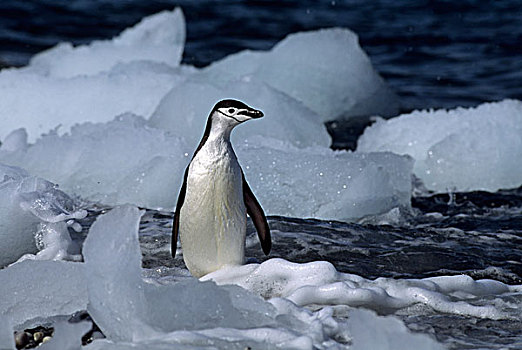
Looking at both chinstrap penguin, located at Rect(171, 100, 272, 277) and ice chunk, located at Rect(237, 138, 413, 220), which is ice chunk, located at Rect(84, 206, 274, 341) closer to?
chinstrap penguin, located at Rect(171, 100, 272, 277)

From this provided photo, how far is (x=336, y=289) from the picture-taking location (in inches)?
123

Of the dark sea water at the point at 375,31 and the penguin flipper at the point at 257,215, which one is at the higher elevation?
the penguin flipper at the point at 257,215

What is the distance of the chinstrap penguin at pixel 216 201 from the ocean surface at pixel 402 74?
23 cm

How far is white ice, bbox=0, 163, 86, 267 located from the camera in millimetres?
3895

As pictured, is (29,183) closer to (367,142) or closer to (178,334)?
(178,334)

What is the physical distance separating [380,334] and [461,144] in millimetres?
3577

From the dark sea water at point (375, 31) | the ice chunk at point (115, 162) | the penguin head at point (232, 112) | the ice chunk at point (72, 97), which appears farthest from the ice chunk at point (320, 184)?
the dark sea water at point (375, 31)

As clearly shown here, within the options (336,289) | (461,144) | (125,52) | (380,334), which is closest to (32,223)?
(336,289)

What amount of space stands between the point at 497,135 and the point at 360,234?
1791 millimetres

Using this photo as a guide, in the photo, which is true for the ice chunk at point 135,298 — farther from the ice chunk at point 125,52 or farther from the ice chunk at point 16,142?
the ice chunk at point 125,52

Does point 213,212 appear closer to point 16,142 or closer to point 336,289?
point 336,289

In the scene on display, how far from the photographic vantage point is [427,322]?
306cm

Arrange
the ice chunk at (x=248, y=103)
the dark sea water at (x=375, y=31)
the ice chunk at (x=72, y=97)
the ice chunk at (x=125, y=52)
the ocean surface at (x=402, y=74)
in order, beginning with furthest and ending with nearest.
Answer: the dark sea water at (x=375, y=31)
the ice chunk at (x=125, y=52)
the ice chunk at (x=72, y=97)
the ice chunk at (x=248, y=103)
the ocean surface at (x=402, y=74)

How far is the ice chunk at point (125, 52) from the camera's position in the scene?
750 centimetres
